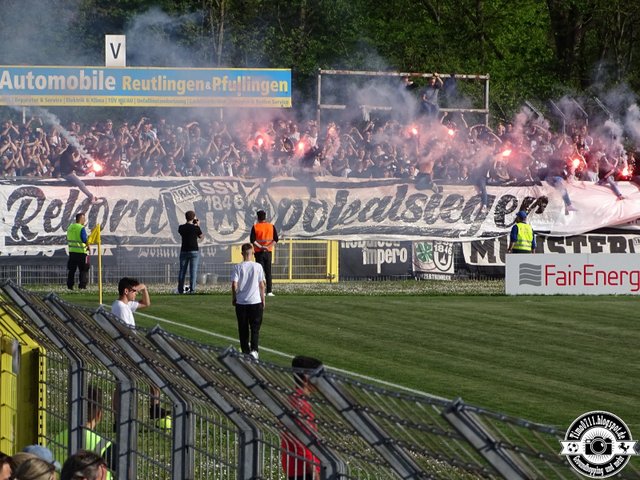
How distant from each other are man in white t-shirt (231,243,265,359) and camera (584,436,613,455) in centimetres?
932

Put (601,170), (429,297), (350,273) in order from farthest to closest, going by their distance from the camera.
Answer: (601,170) → (350,273) → (429,297)

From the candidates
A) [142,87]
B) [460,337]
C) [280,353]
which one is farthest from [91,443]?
[142,87]

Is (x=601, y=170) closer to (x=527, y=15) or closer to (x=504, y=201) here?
(x=504, y=201)

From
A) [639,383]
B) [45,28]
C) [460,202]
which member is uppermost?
[45,28]

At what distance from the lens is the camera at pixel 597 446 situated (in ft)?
32.6

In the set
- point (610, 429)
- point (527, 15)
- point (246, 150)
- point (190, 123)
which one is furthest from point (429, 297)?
point (527, 15)

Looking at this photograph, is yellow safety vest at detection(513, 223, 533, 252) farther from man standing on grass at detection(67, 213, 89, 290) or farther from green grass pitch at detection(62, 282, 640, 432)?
man standing on grass at detection(67, 213, 89, 290)

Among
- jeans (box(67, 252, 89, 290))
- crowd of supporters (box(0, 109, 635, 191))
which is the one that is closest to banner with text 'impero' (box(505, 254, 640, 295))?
crowd of supporters (box(0, 109, 635, 191))

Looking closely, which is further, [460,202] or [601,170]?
[601,170]

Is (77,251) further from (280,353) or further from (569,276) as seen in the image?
(280,353)

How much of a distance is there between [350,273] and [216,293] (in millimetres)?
4370

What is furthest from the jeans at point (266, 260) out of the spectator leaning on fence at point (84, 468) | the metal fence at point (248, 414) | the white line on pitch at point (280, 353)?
the spectator leaning on fence at point (84, 468)

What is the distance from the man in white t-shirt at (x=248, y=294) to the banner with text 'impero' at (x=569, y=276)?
1303cm

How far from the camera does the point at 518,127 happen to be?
4197 centimetres
